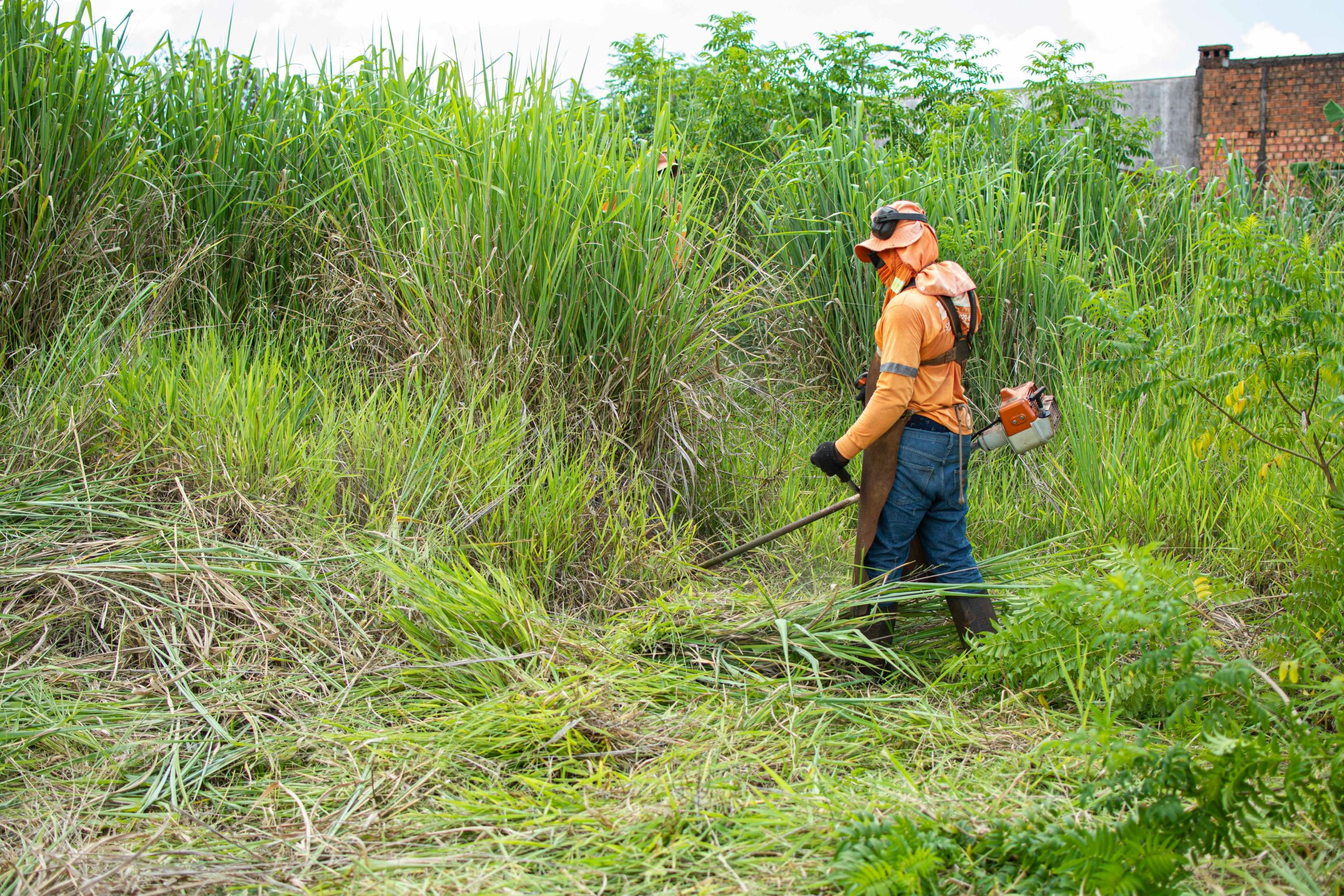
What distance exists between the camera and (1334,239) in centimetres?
646

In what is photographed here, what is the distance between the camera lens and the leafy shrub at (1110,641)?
86.9 inches

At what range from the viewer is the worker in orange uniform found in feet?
11.1

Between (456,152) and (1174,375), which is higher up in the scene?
(456,152)

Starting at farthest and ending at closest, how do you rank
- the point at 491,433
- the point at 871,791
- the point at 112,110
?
the point at 112,110
the point at 491,433
the point at 871,791

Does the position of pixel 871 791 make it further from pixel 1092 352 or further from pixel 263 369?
pixel 1092 352

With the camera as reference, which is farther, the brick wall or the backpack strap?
the brick wall

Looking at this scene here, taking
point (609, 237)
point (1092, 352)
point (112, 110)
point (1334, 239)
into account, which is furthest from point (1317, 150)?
point (112, 110)

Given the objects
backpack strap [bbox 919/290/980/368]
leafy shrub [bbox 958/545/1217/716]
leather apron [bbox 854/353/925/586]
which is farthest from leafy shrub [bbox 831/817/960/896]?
backpack strap [bbox 919/290/980/368]

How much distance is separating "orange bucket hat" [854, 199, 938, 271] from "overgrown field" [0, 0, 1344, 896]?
51cm

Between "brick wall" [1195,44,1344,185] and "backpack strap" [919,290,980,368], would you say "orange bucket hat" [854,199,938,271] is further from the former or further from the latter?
"brick wall" [1195,44,1344,185]

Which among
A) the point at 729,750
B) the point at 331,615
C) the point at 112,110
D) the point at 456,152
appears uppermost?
the point at 112,110

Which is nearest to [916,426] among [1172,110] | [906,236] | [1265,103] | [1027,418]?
[1027,418]

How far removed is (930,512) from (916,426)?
0.34 metres

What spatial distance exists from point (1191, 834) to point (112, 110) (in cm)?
502
